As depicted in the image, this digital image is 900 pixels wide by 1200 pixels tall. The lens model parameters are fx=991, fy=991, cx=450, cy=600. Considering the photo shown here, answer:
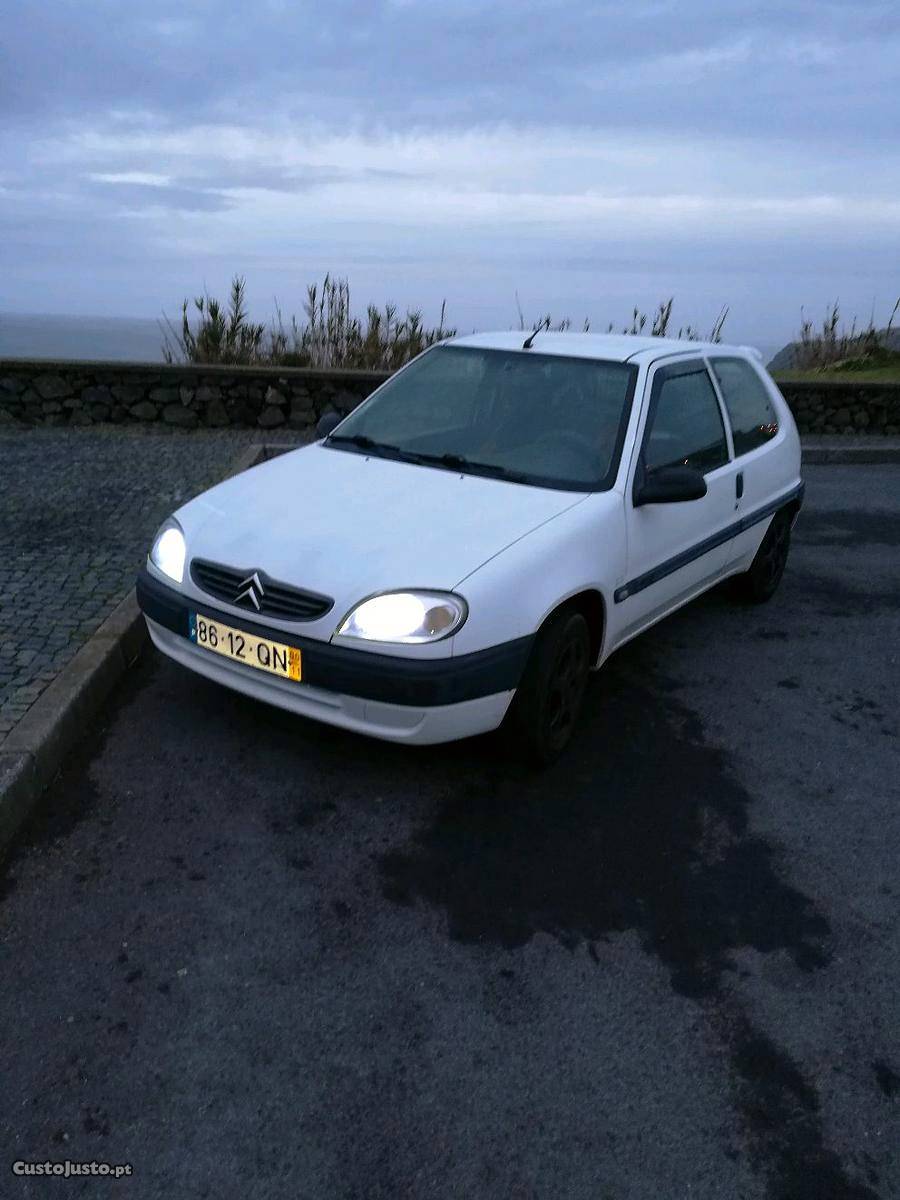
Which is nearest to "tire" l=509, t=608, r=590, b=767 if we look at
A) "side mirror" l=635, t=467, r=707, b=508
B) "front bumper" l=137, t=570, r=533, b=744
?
"front bumper" l=137, t=570, r=533, b=744

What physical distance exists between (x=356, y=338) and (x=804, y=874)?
9642mm

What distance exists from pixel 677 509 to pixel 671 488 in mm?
403

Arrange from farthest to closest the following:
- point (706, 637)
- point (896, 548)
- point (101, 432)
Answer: point (101, 432) < point (896, 548) < point (706, 637)

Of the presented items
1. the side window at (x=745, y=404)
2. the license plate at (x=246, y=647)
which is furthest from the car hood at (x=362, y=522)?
the side window at (x=745, y=404)

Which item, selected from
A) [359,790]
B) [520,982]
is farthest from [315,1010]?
[359,790]

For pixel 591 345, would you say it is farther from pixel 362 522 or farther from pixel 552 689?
pixel 552 689

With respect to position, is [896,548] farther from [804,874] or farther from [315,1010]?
[315,1010]

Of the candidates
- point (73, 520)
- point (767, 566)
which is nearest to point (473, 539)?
point (767, 566)

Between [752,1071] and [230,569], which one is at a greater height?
[230,569]

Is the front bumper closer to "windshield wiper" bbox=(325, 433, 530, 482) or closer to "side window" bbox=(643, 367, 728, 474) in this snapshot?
"windshield wiper" bbox=(325, 433, 530, 482)

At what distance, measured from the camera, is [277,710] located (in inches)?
166

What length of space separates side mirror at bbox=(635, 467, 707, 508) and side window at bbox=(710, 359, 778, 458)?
118cm

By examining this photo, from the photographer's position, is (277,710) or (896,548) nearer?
(277,710)

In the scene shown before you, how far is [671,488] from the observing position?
4148 mm
